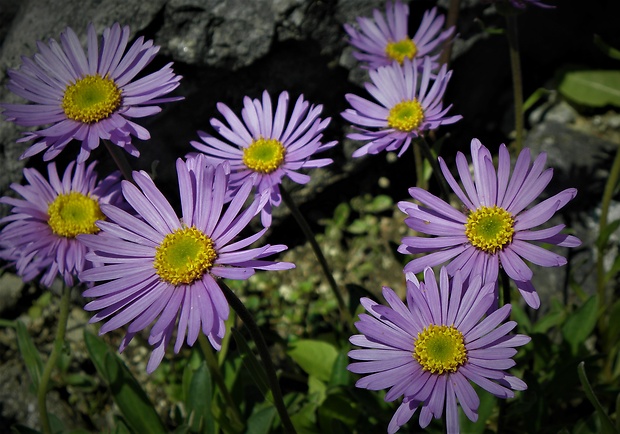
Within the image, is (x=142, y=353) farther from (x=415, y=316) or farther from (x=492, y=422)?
(x=415, y=316)

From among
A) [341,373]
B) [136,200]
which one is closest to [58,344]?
[136,200]

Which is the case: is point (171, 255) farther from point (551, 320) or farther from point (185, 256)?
point (551, 320)

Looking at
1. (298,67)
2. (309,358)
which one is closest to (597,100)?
(298,67)

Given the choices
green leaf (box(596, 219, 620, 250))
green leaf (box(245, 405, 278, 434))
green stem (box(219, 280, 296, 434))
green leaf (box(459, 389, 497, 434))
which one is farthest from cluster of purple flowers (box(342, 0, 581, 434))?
green leaf (box(596, 219, 620, 250))

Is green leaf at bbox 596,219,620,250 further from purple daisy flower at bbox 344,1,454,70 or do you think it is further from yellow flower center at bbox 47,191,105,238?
yellow flower center at bbox 47,191,105,238

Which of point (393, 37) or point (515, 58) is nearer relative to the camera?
point (515, 58)

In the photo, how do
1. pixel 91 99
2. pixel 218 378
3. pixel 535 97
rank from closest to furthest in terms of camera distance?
pixel 91 99 → pixel 218 378 → pixel 535 97
